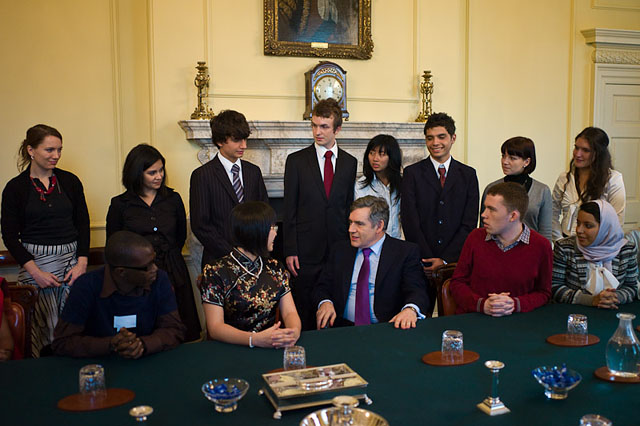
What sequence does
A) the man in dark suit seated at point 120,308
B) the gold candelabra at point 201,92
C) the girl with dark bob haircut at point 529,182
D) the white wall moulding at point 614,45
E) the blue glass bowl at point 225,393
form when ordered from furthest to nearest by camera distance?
the white wall moulding at point 614,45 < the gold candelabra at point 201,92 < the girl with dark bob haircut at point 529,182 < the man in dark suit seated at point 120,308 < the blue glass bowl at point 225,393

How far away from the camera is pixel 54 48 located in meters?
4.61

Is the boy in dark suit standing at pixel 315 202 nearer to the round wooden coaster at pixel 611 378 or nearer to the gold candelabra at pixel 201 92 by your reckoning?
the gold candelabra at pixel 201 92

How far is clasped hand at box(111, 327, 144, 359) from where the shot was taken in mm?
2041

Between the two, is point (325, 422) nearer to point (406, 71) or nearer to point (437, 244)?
point (437, 244)

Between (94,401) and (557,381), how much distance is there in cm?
133

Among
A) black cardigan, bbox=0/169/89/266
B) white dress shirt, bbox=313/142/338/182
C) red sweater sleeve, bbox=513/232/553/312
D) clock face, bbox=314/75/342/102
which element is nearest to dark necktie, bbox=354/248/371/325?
red sweater sleeve, bbox=513/232/553/312

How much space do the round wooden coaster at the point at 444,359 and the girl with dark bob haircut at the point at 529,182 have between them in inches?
72.3

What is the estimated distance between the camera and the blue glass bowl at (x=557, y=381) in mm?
1688

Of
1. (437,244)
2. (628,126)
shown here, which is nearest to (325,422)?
(437,244)

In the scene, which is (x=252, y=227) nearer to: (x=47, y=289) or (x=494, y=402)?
(x=494, y=402)

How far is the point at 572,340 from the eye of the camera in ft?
7.29

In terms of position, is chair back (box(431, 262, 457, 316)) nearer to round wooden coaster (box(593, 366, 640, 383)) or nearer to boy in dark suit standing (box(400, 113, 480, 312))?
boy in dark suit standing (box(400, 113, 480, 312))

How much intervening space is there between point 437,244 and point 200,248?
199cm

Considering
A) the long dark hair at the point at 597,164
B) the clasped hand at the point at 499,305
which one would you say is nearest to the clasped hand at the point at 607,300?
the clasped hand at the point at 499,305
